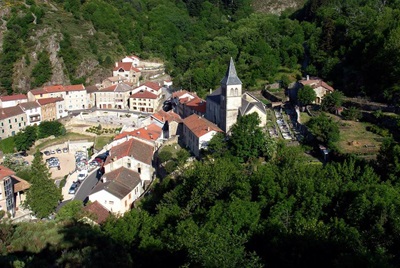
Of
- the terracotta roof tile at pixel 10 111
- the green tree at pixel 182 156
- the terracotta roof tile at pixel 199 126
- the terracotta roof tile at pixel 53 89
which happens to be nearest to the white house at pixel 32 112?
the terracotta roof tile at pixel 10 111

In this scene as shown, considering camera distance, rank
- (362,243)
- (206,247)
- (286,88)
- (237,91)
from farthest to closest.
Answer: (286,88), (237,91), (362,243), (206,247)

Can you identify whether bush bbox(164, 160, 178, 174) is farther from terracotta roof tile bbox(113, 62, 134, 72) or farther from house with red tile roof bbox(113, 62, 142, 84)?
terracotta roof tile bbox(113, 62, 134, 72)

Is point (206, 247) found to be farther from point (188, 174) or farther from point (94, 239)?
point (188, 174)

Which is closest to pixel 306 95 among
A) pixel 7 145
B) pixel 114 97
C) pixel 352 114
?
pixel 352 114

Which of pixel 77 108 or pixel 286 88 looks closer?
pixel 286 88

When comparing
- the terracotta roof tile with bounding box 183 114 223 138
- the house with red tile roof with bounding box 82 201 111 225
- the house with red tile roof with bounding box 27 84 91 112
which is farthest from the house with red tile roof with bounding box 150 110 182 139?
the house with red tile roof with bounding box 27 84 91 112

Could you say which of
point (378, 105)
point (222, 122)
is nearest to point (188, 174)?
point (222, 122)

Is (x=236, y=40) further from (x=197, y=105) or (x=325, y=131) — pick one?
(x=325, y=131)
